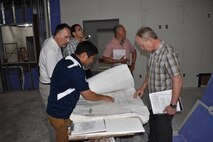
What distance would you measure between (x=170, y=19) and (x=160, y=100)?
346 centimetres

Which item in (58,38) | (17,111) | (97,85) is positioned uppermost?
(58,38)

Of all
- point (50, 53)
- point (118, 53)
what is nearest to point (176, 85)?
point (50, 53)

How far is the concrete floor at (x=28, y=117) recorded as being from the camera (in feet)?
9.45

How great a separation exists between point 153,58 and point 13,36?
4.95 meters

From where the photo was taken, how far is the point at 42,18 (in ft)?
17.2

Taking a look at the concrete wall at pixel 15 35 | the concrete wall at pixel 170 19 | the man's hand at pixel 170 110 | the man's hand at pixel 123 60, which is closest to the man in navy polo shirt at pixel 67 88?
the man's hand at pixel 170 110

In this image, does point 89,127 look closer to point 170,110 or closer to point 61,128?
point 61,128

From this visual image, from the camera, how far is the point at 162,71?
1.77 m

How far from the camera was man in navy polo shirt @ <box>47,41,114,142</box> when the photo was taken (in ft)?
4.91

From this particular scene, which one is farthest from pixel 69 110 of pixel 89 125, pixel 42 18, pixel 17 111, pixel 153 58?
pixel 42 18

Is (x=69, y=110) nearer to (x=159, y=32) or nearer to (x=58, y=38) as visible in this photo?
(x=58, y=38)

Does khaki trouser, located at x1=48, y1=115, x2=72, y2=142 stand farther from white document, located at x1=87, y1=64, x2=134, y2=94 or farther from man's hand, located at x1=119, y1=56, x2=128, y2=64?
man's hand, located at x1=119, y1=56, x2=128, y2=64

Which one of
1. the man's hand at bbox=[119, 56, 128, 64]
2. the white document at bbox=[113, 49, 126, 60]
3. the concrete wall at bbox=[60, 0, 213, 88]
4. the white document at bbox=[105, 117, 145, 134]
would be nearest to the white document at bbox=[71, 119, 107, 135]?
the white document at bbox=[105, 117, 145, 134]

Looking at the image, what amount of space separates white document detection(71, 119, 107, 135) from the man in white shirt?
Answer: 993 millimetres
